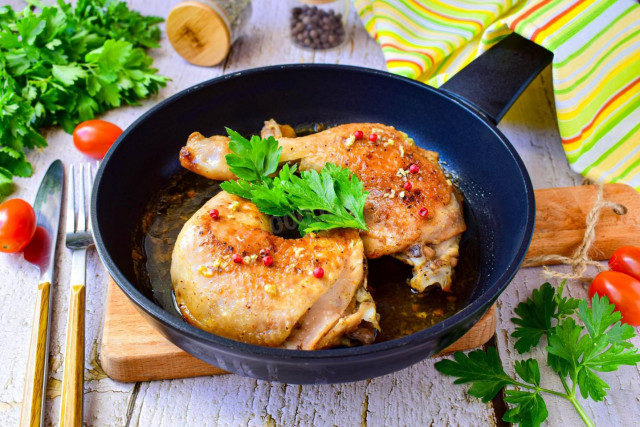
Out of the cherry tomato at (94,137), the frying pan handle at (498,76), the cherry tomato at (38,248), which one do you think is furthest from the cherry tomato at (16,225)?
the frying pan handle at (498,76)

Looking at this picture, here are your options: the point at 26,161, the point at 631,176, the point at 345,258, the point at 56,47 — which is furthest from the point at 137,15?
the point at 631,176

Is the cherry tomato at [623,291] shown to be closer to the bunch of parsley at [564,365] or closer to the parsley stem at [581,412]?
the bunch of parsley at [564,365]

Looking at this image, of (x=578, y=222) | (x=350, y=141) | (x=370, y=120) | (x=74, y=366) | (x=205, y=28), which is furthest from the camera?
(x=205, y=28)

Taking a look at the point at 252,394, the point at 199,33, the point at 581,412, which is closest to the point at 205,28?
the point at 199,33

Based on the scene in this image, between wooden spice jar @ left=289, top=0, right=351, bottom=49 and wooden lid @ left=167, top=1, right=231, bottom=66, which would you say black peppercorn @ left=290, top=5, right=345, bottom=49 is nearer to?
wooden spice jar @ left=289, top=0, right=351, bottom=49

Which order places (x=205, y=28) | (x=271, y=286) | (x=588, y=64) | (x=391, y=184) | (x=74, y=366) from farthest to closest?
(x=205, y=28)
(x=588, y=64)
(x=391, y=184)
(x=74, y=366)
(x=271, y=286)

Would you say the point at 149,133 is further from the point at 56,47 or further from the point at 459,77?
the point at 459,77

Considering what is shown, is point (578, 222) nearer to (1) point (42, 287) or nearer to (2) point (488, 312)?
(2) point (488, 312)
